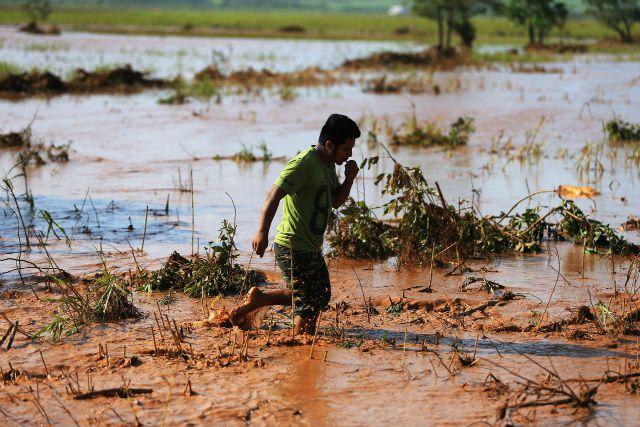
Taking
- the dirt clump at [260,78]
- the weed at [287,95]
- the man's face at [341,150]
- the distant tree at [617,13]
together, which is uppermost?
the distant tree at [617,13]

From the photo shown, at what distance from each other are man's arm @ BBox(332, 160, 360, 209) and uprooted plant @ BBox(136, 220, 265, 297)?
3.66 ft

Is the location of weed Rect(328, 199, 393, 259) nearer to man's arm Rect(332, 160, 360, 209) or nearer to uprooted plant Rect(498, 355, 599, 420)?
man's arm Rect(332, 160, 360, 209)

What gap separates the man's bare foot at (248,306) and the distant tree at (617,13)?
45.0m

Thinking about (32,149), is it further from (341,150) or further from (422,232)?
(341,150)

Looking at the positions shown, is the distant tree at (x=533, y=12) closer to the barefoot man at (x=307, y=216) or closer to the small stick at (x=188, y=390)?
the barefoot man at (x=307, y=216)

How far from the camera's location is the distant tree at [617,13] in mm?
46625

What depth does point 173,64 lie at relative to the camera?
3042 centimetres

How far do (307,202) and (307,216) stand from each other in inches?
3.2

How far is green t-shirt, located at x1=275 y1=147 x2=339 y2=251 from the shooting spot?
4980 mm

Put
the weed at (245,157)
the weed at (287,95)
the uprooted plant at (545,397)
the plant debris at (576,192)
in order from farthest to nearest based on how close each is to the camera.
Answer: the weed at (287,95)
the weed at (245,157)
the plant debris at (576,192)
the uprooted plant at (545,397)

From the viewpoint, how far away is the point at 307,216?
5.08 meters

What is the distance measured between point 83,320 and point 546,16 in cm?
3805

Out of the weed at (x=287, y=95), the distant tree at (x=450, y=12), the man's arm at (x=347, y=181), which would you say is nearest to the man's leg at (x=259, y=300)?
the man's arm at (x=347, y=181)

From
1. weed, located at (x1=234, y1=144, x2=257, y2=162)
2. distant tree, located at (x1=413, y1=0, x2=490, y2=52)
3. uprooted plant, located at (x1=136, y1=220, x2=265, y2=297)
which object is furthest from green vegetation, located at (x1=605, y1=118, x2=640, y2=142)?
distant tree, located at (x1=413, y1=0, x2=490, y2=52)
